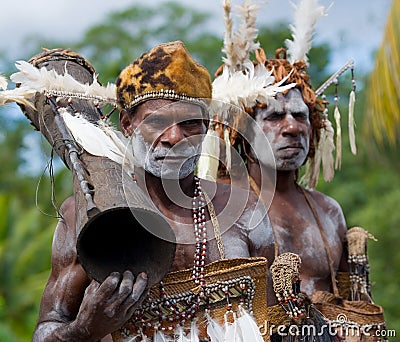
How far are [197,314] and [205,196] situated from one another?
1.78 ft

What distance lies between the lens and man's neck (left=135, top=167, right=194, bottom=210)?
12.0 feet

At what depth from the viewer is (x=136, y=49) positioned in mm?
24438

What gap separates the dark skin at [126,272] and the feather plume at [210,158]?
29.6 inches

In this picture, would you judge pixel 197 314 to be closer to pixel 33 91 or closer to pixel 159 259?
pixel 159 259

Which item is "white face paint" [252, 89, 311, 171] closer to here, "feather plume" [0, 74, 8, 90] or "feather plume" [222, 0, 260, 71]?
"feather plume" [222, 0, 260, 71]

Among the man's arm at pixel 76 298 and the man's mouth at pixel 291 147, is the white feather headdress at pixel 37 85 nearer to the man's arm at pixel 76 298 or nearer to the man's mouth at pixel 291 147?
the man's arm at pixel 76 298

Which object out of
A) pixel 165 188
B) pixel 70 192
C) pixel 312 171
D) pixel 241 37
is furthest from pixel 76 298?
pixel 70 192

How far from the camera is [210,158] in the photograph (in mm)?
4730

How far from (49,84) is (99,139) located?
42 centimetres

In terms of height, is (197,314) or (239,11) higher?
(239,11)

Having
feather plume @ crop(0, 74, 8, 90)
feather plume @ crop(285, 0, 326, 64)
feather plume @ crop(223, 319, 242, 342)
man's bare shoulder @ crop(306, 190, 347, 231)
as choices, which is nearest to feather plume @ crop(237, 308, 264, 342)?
feather plume @ crop(223, 319, 242, 342)

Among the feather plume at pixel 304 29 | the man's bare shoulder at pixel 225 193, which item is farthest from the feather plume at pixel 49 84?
the feather plume at pixel 304 29

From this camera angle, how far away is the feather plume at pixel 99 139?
342 centimetres

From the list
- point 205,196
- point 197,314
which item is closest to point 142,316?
point 197,314
